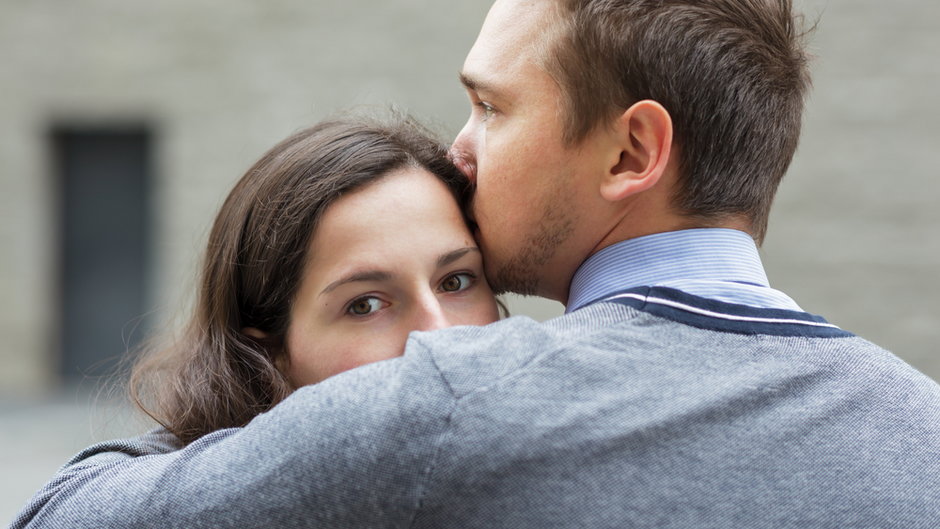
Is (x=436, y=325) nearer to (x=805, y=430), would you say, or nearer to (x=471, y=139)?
(x=471, y=139)

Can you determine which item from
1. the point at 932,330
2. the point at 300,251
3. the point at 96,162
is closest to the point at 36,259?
the point at 96,162

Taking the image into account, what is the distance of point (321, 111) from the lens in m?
8.86

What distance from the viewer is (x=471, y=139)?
7.70 feet

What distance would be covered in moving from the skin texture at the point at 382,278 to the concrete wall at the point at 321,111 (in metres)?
5.33

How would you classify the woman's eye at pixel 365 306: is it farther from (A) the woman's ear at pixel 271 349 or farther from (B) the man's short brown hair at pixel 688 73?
(B) the man's short brown hair at pixel 688 73

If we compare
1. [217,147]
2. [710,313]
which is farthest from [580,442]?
[217,147]

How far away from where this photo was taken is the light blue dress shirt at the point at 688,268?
1.87m

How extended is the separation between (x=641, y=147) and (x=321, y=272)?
732 mm

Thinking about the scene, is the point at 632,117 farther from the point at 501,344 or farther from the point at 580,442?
the point at 580,442

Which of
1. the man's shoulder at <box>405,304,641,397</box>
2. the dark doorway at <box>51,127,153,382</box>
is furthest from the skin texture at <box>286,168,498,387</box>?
the dark doorway at <box>51,127,153,382</box>

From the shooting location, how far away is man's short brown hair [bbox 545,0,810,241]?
6.81 feet

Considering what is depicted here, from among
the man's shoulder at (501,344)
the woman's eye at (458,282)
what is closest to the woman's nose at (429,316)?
the woman's eye at (458,282)

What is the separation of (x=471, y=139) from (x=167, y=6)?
7.83 meters

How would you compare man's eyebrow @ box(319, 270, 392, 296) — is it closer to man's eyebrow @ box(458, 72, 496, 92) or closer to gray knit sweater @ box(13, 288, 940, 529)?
man's eyebrow @ box(458, 72, 496, 92)
